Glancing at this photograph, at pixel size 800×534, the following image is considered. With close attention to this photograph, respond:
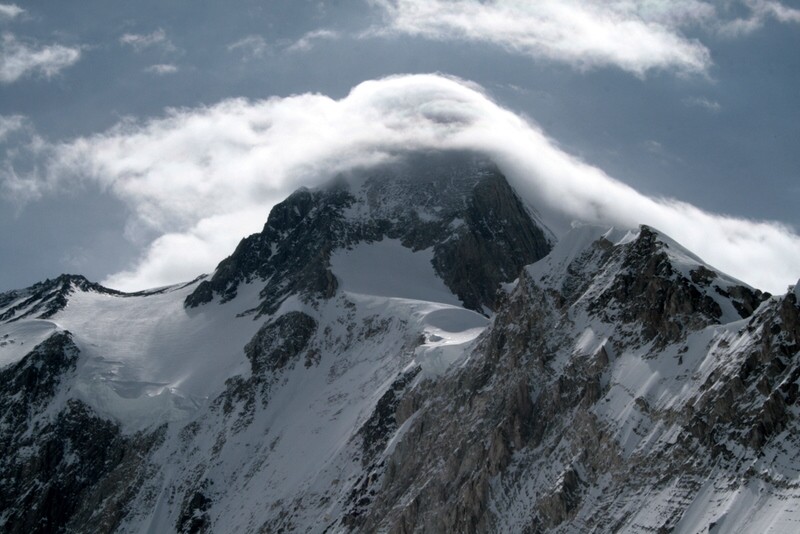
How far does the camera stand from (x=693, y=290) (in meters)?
123

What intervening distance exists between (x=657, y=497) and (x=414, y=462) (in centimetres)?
4480

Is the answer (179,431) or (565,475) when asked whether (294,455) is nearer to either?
(179,431)

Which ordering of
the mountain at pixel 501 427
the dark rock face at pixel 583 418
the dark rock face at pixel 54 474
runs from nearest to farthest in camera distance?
the dark rock face at pixel 583 418 → the mountain at pixel 501 427 → the dark rock face at pixel 54 474

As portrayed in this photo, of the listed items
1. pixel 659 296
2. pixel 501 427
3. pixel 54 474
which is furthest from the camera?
pixel 54 474

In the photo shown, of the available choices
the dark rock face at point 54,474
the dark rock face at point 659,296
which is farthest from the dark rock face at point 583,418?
the dark rock face at point 54,474

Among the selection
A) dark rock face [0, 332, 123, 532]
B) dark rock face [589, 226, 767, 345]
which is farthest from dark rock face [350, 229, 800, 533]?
dark rock face [0, 332, 123, 532]

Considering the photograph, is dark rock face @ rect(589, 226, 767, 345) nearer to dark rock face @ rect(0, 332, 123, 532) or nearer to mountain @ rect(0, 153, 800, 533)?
mountain @ rect(0, 153, 800, 533)

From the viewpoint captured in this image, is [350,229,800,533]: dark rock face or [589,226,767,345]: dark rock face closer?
[350,229,800,533]: dark rock face

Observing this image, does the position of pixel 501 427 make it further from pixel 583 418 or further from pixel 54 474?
pixel 54 474

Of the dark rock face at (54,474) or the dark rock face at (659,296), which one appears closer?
the dark rock face at (659,296)

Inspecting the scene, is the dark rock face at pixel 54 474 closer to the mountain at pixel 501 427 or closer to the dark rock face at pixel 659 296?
the mountain at pixel 501 427

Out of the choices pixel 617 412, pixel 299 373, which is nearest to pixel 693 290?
pixel 617 412

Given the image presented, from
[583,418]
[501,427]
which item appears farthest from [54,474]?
[583,418]

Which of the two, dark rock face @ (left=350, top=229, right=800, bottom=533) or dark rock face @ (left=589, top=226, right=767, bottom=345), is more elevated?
dark rock face @ (left=589, top=226, right=767, bottom=345)
